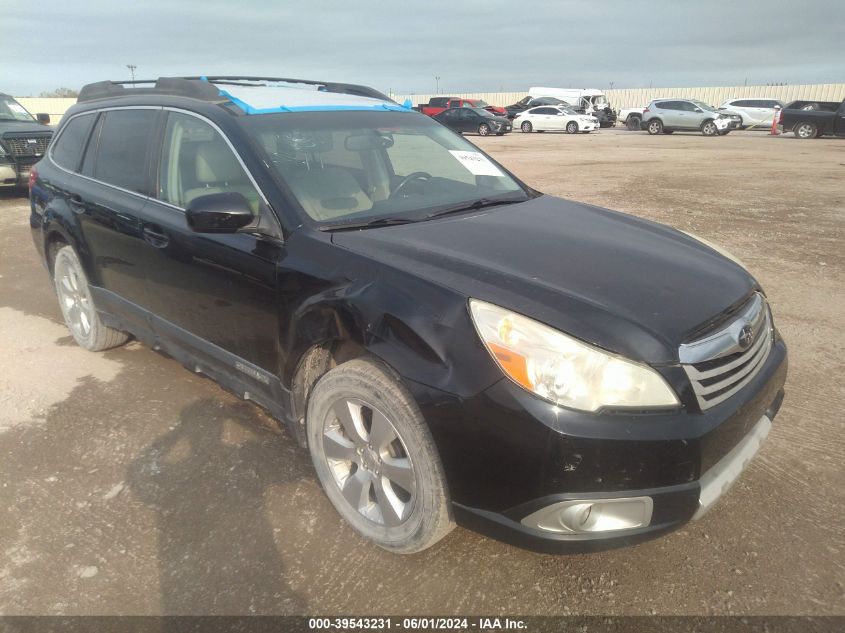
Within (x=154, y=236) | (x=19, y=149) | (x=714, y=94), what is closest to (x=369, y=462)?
(x=154, y=236)

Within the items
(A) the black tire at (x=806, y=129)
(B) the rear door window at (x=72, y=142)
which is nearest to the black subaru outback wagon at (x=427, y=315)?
(B) the rear door window at (x=72, y=142)

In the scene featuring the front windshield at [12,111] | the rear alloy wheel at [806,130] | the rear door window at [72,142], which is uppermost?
the front windshield at [12,111]

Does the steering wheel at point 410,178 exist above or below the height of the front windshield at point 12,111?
below

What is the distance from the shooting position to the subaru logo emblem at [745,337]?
7.30ft

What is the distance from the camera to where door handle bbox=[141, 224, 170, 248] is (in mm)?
3197

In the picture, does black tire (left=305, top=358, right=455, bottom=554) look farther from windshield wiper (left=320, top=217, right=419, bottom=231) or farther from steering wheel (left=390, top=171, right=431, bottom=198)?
steering wheel (left=390, top=171, right=431, bottom=198)

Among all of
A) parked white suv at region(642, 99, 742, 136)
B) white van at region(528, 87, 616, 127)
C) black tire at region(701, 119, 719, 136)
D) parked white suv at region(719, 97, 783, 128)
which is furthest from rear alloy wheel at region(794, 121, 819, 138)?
white van at region(528, 87, 616, 127)

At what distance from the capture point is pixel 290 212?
8.66 feet

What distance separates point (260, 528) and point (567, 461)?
1417mm

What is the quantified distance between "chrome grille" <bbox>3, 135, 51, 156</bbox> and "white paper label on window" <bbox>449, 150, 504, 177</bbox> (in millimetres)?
10099

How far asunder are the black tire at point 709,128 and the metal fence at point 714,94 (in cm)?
2260

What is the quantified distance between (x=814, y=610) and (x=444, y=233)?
195 centimetres

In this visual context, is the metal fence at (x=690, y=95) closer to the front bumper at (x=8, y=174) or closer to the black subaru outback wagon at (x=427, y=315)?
the front bumper at (x=8, y=174)

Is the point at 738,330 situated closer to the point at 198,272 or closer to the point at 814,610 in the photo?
the point at 814,610
